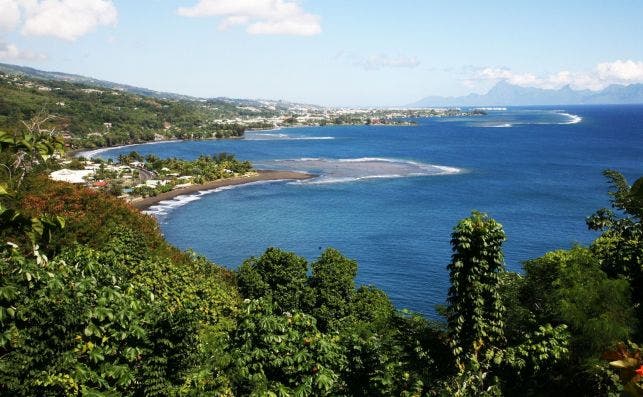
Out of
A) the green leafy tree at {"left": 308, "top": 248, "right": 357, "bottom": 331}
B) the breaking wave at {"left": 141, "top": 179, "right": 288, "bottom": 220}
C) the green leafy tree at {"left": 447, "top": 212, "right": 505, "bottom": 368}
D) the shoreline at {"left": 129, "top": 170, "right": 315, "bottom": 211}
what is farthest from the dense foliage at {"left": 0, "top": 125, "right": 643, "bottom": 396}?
the shoreline at {"left": 129, "top": 170, "right": 315, "bottom": 211}

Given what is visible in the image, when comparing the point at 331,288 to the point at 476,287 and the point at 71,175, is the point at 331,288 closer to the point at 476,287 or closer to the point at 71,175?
the point at 476,287

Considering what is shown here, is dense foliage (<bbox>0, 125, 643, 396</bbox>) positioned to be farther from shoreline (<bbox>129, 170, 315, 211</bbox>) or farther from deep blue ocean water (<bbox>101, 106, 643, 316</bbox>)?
shoreline (<bbox>129, 170, 315, 211</bbox>)

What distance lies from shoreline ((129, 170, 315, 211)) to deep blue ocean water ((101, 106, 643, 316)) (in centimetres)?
357

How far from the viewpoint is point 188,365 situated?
1477cm

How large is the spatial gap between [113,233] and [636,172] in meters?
111

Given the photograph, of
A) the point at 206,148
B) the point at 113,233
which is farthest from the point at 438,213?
the point at 206,148

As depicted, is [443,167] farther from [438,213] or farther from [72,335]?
[72,335]

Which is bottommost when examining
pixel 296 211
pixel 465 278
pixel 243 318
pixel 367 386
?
pixel 296 211

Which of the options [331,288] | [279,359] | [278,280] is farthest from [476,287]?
[278,280]

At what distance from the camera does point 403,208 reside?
84.8 meters

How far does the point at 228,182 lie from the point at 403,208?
4370cm

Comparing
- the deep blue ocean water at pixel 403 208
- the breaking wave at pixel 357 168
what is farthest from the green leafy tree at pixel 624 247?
the breaking wave at pixel 357 168

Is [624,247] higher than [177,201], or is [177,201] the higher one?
[624,247]

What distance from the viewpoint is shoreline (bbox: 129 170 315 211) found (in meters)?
91.0
